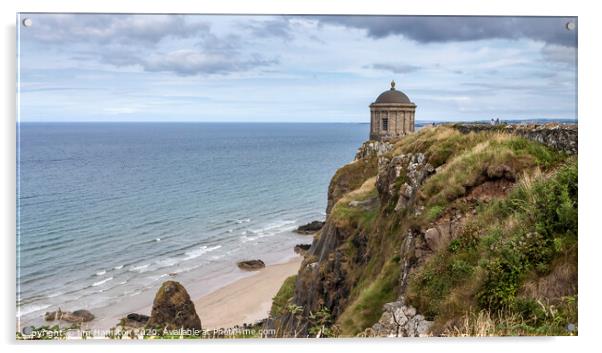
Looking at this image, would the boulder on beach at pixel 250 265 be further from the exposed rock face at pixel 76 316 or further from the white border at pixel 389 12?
the white border at pixel 389 12

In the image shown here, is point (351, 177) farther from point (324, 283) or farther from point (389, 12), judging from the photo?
point (389, 12)

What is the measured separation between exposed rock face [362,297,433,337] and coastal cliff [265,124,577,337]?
17mm

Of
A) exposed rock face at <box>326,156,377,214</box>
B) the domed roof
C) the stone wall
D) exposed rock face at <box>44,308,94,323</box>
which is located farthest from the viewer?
exposed rock face at <box>326,156,377,214</box>

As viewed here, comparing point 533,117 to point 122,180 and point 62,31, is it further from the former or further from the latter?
point 122,180

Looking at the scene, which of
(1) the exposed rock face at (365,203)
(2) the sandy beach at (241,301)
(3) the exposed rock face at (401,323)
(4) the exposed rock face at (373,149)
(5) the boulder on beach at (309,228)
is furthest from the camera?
(5) the boulder on beach at (309,228)

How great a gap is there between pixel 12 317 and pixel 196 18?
6261 mm

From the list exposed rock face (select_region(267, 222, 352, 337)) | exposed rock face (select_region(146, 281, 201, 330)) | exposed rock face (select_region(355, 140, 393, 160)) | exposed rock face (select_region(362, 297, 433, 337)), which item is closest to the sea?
exposed rock face (select_region(146, 281, 201, 330))

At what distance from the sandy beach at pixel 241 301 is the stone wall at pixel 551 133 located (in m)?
15.8

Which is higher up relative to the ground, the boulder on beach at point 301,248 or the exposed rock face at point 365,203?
the exposed rock face at point 365,203

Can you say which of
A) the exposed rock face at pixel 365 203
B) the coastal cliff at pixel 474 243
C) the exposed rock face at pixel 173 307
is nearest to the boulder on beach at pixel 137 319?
the exposed rock face at pixel 173 307

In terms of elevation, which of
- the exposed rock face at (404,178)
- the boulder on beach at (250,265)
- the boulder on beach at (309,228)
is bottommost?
the boulder on beach at (250,265)

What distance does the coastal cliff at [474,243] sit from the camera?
312 inches

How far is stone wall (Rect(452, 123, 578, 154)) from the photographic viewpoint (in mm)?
9953

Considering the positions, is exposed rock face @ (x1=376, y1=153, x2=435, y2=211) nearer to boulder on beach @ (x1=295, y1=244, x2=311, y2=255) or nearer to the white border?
the white border
